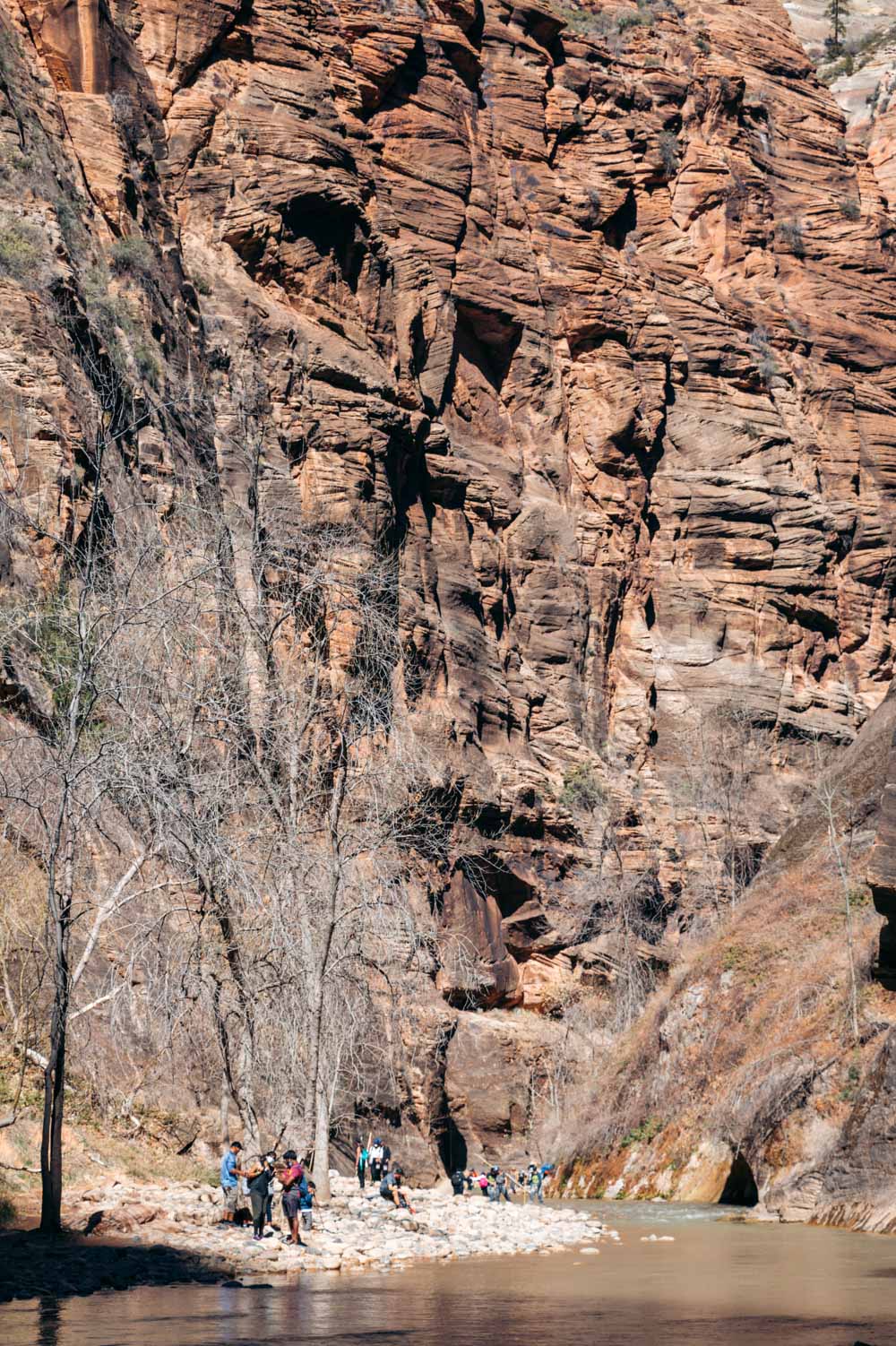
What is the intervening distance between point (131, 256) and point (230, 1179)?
3141 cm

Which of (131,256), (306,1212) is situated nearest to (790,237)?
(131,256)

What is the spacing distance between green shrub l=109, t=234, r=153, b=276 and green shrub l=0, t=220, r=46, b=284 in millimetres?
6580

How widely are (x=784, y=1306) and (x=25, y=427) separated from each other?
24.6 m

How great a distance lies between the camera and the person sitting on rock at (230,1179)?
826 inches

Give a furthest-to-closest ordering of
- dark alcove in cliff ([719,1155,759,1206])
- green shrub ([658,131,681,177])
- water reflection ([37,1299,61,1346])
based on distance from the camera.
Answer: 1. green shrub ([658,131,681,177])
2. dark alcove in cliff ([719,1155,759,1206])
3. water reflection ([37,1299,61,1346])

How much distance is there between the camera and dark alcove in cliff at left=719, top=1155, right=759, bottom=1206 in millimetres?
Answer: 33656

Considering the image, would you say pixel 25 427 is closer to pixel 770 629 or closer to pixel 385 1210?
pixel 385 1210

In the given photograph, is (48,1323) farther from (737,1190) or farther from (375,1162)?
(737,1190)

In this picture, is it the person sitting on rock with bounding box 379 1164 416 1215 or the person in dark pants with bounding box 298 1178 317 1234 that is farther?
the person sitting on rock with bounding box 379 1164 416 1215

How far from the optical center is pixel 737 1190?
111 ft

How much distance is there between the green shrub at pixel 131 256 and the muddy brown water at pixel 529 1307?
104ft

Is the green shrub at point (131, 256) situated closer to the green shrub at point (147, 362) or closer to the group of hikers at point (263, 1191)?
the green shrub at point (147, 362)

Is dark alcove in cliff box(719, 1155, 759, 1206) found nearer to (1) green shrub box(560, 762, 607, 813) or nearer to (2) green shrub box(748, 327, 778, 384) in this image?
(1) green shrub box(560, 762, 607, 813)

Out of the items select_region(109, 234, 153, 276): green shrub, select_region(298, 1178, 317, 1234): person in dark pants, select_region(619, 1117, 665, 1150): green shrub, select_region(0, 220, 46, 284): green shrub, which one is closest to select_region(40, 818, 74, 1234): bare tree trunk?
select_region(298, 1178, 317, 1234): person in dark pants
